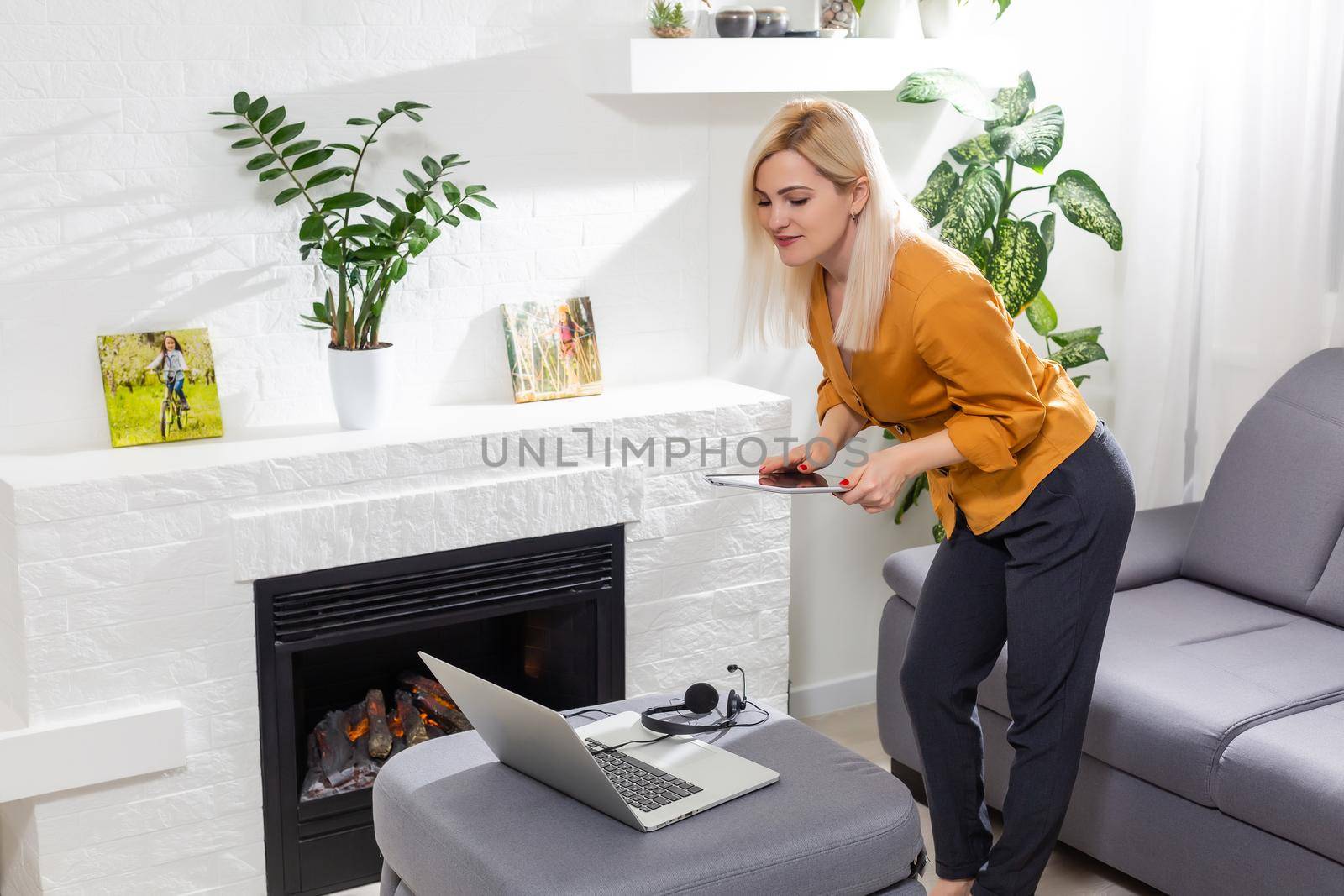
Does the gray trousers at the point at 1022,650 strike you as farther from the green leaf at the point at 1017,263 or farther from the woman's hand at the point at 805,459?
the green leaf at the point at 1017,263

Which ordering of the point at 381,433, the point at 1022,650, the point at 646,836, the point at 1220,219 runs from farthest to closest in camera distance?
the point at 1220,219 < the point at 381,433 < the point at 1022,650 < the point at 646,836

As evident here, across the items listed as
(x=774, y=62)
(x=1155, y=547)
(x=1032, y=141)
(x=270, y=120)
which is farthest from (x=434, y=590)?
(x=1032, y=141)

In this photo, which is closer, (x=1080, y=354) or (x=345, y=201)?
(x=345, y=201)

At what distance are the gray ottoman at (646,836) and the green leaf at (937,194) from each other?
1.52 meters

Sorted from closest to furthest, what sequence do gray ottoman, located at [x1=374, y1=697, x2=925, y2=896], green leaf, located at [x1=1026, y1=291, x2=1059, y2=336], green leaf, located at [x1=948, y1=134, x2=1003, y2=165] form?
1. gray ottoman, located at [x1=374, y1=697, x2=925, y2=896]
2. green leaf, located at [x1=948, y1=134, x2=1003, y2=165]
3. green leaf, located at [x1=1026, y1=291, x2=1059, y2=336]

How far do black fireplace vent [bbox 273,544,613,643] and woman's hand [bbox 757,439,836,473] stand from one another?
0.76 m

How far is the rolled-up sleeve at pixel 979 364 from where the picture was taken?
1937 mm

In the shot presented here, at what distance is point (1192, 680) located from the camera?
2461mm

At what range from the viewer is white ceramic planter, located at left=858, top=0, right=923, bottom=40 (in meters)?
3.12

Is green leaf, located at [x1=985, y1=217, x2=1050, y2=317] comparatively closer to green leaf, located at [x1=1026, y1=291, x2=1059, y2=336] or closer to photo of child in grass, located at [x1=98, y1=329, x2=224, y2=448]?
green leaf, located at [x1=1026, y1=291, x2=1059, y2=336]

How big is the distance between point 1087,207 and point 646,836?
2.03m

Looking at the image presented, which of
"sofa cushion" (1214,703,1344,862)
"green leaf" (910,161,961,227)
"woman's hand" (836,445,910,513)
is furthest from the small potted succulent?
"sofa cushion" (1214,703,1344,862)

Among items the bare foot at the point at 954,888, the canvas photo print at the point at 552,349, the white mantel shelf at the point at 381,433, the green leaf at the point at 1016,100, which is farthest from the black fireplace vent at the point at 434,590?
the green leaf at the point at 1016,100

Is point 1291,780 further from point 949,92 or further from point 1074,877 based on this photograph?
point 949,92
